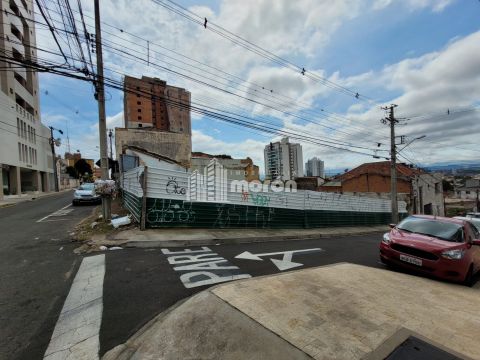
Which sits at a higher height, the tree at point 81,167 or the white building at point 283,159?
the tree at point 81,167

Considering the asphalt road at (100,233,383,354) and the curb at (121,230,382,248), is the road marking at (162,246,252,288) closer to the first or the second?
the asphalt road at (100,233,383,354)

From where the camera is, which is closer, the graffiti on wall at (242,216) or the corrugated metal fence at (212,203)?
the corrugated metal fence at (212,203)

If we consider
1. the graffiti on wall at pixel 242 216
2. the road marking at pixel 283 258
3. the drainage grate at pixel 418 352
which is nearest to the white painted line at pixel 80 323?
the drainage grate at pixel 418 352

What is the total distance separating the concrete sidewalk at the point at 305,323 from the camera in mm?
2803

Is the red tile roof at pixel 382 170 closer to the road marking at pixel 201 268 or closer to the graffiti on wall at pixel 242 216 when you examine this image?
the graffiti on wall at pixel 242 216

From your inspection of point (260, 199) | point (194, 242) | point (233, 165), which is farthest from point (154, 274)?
point (233, 165)

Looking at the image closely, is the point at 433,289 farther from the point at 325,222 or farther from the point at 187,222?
the point at 325,222

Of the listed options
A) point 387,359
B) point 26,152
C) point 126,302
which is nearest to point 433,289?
point 387,359

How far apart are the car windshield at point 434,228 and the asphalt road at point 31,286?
7.61 m

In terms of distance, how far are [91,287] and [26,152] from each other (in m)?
41.1

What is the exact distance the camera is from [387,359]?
2656mm

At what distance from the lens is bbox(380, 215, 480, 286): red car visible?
564 centimetres

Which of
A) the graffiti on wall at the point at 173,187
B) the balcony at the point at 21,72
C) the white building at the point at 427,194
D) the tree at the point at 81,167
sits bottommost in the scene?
the white building at the point at 427,194

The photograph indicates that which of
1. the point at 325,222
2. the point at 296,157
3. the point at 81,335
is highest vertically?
the point at 296,157
